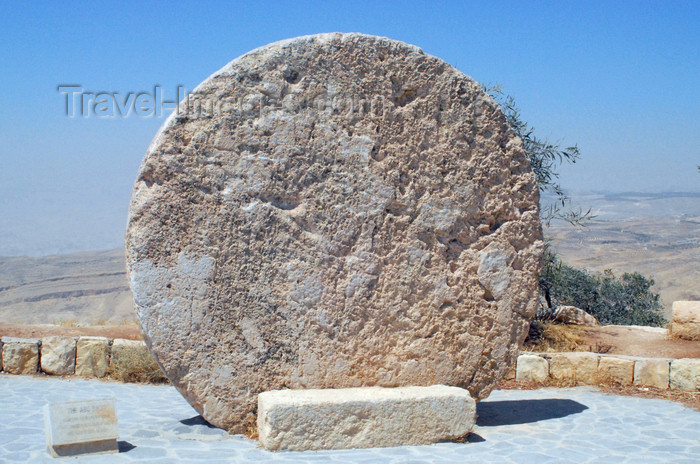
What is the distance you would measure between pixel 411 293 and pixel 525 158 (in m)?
1.49

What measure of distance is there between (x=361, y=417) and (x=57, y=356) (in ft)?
14.6

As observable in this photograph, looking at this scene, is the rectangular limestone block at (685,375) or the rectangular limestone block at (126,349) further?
the rectangular limestone block at (126,349)

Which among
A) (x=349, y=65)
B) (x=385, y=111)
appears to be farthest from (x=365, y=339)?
(x=349, y=65)

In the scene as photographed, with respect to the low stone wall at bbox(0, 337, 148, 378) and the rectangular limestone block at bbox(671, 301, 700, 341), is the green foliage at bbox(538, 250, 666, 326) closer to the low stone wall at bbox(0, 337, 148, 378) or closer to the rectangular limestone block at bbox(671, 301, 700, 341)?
the rectangular limestone block at bbox(671, 301, 700, 341)

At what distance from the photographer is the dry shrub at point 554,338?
30.1ft

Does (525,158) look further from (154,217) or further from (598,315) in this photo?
(598,315)

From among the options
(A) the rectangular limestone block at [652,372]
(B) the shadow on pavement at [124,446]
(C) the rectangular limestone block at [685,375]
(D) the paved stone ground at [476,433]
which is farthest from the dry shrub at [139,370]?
(C) the rectangular limestone block at [685,375]

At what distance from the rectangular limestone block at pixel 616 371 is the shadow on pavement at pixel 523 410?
1.07 m

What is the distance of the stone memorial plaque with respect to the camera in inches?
171

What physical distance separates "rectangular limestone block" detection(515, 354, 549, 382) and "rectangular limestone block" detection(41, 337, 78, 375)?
197 inches

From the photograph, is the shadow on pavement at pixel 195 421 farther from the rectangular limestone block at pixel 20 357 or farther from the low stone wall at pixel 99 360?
the rectangular limestone block at pixel 20 357

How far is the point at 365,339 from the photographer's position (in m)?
5.14

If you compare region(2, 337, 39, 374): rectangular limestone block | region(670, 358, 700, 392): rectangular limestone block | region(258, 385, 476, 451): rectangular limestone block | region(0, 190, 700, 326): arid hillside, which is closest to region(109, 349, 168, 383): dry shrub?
region(2, 337, 39, 374): rectangular limestone block

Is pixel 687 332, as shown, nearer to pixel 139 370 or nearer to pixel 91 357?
pixel 139 370
